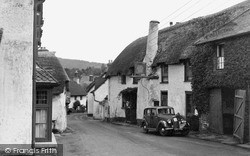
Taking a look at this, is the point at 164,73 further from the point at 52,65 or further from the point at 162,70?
the point at 52,65

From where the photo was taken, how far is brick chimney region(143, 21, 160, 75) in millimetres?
30892

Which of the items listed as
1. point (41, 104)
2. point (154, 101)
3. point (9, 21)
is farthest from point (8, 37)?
point (154, 101)

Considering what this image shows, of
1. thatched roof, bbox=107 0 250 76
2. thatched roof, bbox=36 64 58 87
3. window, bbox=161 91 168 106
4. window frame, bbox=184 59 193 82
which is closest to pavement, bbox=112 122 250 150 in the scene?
window frame, bbox=184 59 193 82

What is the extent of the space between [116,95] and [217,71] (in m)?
19.1

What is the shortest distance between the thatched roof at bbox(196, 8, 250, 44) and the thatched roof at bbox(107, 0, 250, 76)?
2009 mm

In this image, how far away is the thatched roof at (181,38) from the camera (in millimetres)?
24561

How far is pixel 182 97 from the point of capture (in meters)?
25.5

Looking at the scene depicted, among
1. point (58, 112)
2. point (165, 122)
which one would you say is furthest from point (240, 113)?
point (58, 112)

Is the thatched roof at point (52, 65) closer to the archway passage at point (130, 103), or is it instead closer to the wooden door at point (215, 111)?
the archway passage at point (130, 103)

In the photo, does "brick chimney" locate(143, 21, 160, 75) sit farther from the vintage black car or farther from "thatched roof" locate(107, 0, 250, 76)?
the vintage black car

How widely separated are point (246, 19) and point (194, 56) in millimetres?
4129

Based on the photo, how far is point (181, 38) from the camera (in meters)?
28.6

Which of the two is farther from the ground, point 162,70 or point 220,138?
point 162,70

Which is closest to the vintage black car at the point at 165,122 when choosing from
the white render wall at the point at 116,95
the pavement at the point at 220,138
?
the pavement at the point at 220,138
